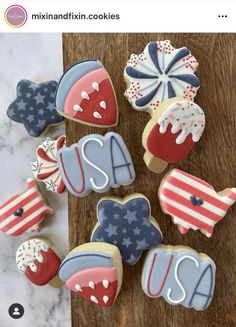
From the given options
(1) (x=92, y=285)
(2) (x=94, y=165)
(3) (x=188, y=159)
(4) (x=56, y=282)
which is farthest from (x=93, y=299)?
(3) (x=188, y=159)

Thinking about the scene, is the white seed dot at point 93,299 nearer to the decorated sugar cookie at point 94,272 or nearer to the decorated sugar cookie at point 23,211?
the decorated sugar cookie at point 94,272

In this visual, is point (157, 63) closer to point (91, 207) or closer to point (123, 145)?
point (123, 145)

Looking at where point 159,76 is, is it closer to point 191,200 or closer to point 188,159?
point 188,159

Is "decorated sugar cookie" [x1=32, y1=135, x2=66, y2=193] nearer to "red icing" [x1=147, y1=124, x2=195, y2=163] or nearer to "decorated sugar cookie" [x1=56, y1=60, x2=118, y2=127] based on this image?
"decorated sugar cookie" [x1=56, y1=60, x2=118, y2=127]

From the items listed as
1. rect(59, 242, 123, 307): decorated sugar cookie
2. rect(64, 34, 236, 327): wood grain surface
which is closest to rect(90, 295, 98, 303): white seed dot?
rect(59, 242, 123, 307): decorated sugar cookie

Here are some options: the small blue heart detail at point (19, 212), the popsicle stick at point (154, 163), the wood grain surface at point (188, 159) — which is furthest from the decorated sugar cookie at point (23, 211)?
the popsicle stick at point (154, 163)

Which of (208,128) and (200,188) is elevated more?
(208,128)

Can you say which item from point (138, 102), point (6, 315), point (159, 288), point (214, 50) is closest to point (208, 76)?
point (214, 50)
